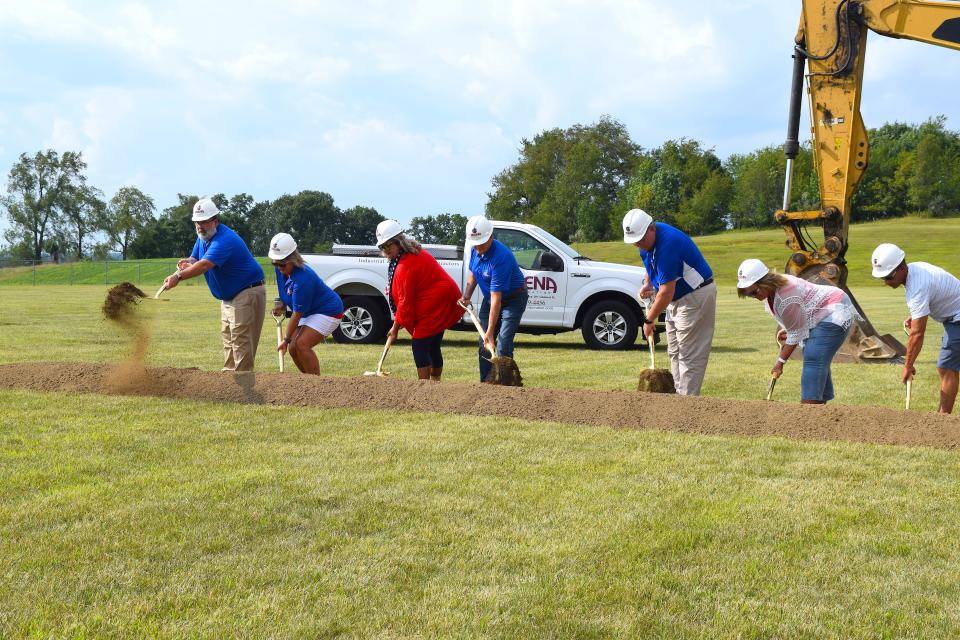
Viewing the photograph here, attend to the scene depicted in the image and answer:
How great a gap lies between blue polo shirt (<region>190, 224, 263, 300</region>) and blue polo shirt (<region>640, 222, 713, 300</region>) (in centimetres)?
372

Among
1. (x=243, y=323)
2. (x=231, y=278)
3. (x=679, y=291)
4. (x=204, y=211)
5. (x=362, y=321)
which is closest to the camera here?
(x=679, y=291)

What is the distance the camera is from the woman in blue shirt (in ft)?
29.7

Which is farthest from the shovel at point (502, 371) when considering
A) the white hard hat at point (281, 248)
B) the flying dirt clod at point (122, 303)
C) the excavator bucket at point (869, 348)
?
the excavator bucket at point (869, 348)

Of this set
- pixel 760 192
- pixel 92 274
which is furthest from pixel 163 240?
pixel 760 192

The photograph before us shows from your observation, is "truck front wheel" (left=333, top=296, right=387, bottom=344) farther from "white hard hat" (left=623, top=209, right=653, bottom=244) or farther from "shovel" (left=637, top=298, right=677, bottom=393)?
"white hard hat" (left=623, top=209, right=653, bottom=244)

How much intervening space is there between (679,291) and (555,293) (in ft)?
21.3

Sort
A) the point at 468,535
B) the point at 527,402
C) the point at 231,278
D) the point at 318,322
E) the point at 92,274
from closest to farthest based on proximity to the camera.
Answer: the point at 468,535, the point at 527,402, the point at 231,278, the point at 318,322, the point at 92,274

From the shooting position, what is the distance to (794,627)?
3389 millimetres

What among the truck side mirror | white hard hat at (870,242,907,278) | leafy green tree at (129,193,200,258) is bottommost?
white hard hat at (870,242,907,278)

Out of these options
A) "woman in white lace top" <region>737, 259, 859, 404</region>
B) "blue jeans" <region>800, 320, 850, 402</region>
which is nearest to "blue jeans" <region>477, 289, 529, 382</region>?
"woman in white lace top" <region>737, 259, 859, 404</region>

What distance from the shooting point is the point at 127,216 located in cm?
8712

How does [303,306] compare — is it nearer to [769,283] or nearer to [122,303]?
[122,303]

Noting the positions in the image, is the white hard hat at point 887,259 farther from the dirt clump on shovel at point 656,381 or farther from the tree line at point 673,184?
the tree line at point 673,184

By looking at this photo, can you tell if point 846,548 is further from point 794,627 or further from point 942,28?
point 942,28
